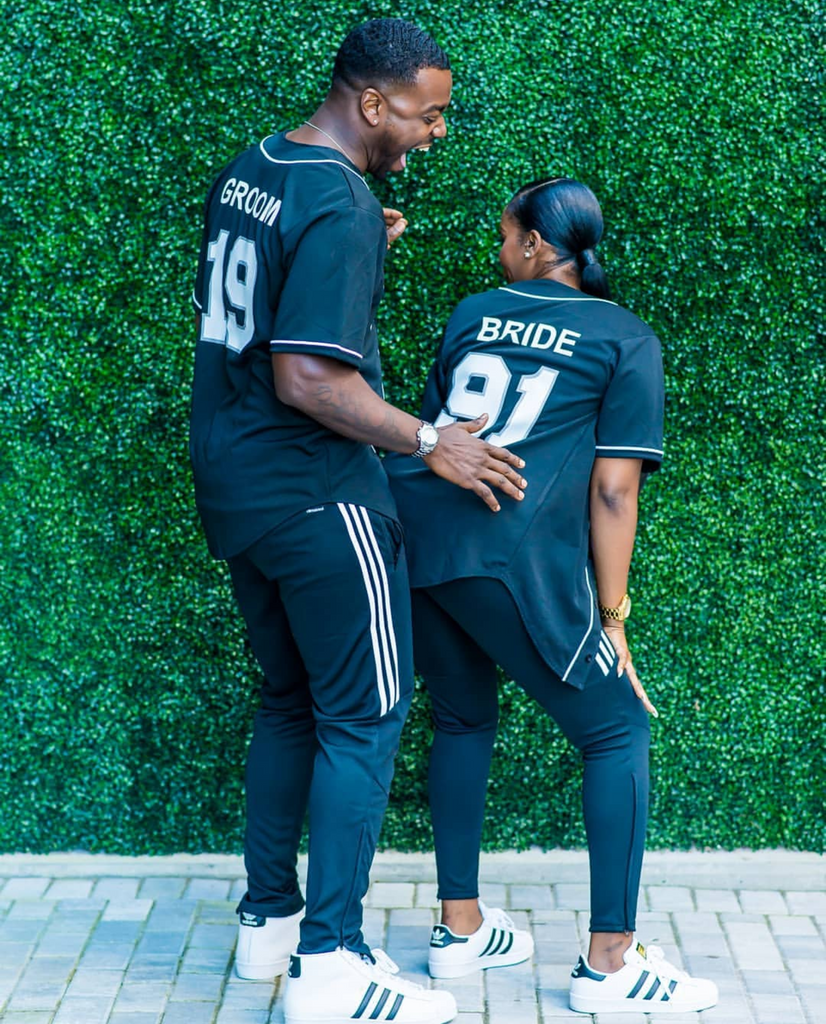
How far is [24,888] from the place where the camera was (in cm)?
385

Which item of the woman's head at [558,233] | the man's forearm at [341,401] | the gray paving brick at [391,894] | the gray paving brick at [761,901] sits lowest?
the gray paving brick at [391,894]

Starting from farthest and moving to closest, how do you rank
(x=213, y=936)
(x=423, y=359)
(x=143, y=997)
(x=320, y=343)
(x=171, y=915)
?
(x=423, y=359) < (x=171, y=915) < (x=213, y=936) < (x=143, y=997) < (x=320, y=343)

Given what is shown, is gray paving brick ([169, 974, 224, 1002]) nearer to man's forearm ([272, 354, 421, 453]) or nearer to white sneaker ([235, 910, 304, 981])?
white sneaker ([235, 910, 304, 981])

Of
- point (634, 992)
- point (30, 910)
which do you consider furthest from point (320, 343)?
point (30, 910)

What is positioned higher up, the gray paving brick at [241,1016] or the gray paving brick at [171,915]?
the gray paving brick at [171,915]

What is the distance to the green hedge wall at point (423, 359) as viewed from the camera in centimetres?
379

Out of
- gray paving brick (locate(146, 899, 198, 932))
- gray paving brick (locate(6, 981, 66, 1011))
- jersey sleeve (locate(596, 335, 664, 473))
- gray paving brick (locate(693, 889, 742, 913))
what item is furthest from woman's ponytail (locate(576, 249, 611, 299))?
gray paving brick (locate(6, 981, 66, 1011))

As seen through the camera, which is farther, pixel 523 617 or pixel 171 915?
pixel 171 915

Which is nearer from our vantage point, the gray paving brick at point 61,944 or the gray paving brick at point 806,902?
the gray paving brick at point 61,944

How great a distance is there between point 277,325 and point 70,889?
6.68ft

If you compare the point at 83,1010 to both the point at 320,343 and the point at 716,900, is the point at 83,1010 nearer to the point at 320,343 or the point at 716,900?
the point at 320,343

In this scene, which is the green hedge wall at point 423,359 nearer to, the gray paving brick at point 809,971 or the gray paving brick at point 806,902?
the gray paving brick at point 806,902

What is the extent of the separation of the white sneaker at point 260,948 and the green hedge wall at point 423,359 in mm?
769

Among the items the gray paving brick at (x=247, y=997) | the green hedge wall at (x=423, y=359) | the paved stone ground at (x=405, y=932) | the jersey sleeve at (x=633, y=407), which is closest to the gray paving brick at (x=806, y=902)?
the paved stone ground at (x=405, y=932)
